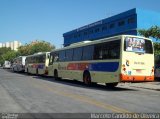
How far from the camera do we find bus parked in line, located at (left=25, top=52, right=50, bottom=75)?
35991 millimetres

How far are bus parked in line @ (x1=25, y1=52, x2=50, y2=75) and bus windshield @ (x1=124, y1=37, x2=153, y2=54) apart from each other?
17884mm

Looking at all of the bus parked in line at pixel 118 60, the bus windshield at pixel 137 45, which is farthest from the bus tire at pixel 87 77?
the bus windshield at pixel 137 45

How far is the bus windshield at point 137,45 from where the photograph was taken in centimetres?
1834

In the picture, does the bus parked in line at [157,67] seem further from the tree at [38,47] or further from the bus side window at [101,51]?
the tree at [38,47]

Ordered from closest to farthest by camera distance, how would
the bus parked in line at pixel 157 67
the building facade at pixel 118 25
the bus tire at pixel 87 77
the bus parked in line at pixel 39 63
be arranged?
the bus tire at pixel 87 77 → the bus parked in line at pixel 157 67 → the bus parked in line at pixel 39 63 → the building facade at pixel 118 25

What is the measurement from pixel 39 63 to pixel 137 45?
845 inches

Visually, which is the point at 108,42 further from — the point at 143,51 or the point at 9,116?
the point at 9,116

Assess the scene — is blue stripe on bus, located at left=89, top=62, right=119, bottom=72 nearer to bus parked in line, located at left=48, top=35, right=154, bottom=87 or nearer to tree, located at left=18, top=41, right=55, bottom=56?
bus parked in line, located at left=48, top=35, right=154, bottom=87

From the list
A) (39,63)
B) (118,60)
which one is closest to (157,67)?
(118,60)

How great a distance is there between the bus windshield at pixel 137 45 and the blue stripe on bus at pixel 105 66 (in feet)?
3.79

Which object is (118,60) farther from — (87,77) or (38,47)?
(38,47)

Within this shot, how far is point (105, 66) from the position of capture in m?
19.5

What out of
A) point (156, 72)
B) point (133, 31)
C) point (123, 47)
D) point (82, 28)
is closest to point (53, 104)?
point (123, 47)

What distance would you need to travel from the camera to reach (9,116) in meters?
9.56
